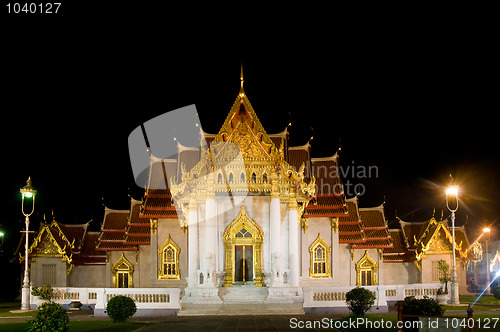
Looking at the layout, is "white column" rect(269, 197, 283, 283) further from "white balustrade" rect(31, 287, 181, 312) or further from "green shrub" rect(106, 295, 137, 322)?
"green shrub" rect(106, 295, 137, 322)

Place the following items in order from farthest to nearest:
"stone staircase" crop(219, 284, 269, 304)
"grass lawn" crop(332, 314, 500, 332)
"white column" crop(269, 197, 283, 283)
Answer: "white column" crop(269, 197, 283, 283)
"stone staircase" crop(219, 284, 269, 304)
"grass lawn" crop(332, 314, 500, 332)

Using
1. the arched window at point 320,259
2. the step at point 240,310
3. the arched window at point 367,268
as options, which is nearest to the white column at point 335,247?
the arched window at point 320,259

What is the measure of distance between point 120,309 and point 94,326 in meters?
1.55

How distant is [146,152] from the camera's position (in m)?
38.7

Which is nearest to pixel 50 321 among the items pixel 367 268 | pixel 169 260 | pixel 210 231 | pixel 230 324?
pixel 230 324

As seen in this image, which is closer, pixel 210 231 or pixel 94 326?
pixel 94 326

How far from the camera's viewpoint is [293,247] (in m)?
28.4

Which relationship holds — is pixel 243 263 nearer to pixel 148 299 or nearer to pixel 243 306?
pixel 243 306

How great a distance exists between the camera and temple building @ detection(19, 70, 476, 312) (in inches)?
1123

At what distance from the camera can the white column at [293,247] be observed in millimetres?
27891

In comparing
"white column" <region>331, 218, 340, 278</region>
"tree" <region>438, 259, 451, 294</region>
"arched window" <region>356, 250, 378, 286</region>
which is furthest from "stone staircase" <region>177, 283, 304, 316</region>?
"tree" <region>438, 259, 451, 294</region>

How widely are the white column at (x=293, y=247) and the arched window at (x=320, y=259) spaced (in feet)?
17.4

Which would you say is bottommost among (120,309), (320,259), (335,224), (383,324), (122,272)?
(383,324)

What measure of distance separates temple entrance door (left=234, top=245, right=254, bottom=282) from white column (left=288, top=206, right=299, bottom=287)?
2374 millimetres
